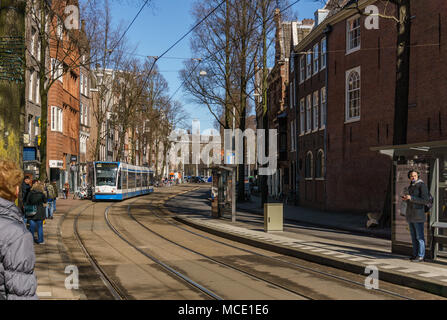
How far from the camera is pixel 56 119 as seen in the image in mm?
42094

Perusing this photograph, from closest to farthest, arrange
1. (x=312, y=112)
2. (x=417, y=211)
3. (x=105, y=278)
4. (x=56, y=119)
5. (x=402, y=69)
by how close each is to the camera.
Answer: (x=105, y=278) < (x=417, y=211) < (x=402, y=69) < (x=312, y=112) < (x=56, y=119)

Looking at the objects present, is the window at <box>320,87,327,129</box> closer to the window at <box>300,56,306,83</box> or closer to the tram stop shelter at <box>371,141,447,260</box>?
the window at <box>300,56,306,83</box>

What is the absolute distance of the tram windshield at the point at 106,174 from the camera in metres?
36.1

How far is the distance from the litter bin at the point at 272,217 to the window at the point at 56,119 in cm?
2886

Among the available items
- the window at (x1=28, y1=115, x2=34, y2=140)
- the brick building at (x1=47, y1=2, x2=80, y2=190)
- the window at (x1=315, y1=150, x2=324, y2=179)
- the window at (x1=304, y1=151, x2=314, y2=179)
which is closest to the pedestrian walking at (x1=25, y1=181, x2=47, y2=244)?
the window at (x1=315, y1=150, x2=324, y2=179)

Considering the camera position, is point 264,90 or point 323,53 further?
point 323,53

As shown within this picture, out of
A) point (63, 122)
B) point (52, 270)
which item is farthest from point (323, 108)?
point (63, 122)

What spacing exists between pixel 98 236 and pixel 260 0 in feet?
65.9

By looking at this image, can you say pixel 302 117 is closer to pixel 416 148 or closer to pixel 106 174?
pixel 106 174

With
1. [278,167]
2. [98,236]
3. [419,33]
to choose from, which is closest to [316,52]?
[419,33]

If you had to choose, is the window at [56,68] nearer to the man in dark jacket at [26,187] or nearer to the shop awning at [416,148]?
the man in dark jacket at [26,187]

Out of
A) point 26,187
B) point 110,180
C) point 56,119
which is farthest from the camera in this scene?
point 56,119

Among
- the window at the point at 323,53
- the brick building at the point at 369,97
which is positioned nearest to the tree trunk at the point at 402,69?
the brick building at the point at 369,97

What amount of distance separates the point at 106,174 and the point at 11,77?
28.9m
